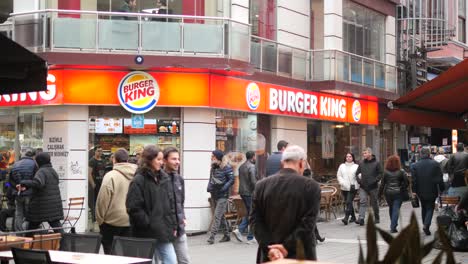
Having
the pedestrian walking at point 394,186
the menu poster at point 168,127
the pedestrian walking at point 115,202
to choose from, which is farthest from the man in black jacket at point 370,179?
the pedestrian walking at point 115,202

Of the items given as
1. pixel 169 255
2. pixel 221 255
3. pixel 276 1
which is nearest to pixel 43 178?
pixel 221 255

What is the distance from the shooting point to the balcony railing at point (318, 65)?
62.1 feet

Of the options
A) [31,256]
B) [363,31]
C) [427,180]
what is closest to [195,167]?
[427,180]

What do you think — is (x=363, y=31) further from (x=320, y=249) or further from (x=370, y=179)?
(x=320, y=249)

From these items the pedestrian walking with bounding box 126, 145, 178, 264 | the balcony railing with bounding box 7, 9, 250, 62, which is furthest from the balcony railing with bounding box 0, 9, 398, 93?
the pedestrian walking with bounding box 126, 145, 178, 264

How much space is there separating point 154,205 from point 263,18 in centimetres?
1241

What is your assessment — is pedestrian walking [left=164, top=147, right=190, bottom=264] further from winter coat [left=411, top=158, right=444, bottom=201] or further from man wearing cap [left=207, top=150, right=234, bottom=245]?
winter coat [left=411, top=158, right=444, bottom=201]

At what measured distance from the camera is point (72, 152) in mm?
15695

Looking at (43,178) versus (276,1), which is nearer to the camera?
(43,178)

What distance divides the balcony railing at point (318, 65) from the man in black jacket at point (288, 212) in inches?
478

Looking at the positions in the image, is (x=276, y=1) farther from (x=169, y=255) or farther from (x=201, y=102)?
(x=169, y=255)

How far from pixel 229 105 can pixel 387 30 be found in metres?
10.8

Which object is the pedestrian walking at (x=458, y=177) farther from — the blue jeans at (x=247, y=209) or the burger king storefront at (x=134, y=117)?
the burger king storefront at (x=134, y=117)

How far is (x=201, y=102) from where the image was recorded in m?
16.2
